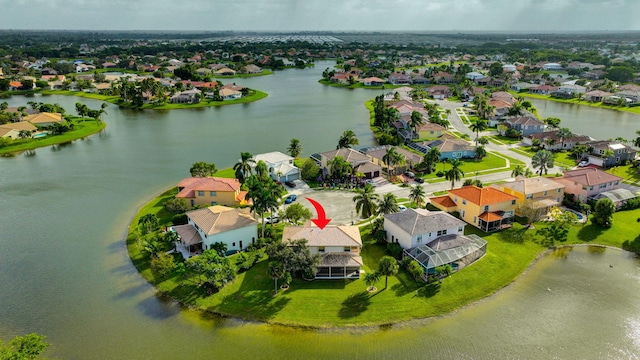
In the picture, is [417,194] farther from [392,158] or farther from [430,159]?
[430,159]

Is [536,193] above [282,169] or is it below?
below

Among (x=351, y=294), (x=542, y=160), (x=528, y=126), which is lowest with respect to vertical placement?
(x=351, y=294)

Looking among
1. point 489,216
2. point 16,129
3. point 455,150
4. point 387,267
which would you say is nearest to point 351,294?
point 387,267

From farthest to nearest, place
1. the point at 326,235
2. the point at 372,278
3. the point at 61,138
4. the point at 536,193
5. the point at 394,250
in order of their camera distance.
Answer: the point at 61,138, the point at 536,193, the point at 394,250, the point at 326,235, the point at 372,278

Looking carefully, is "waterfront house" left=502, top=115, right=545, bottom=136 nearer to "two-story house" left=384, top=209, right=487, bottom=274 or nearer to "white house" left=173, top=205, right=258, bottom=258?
"two-story house" left=384, top=209, right=487, bottom=274

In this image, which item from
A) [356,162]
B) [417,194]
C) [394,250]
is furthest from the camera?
[356,162]

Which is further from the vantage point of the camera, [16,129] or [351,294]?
[16,129]

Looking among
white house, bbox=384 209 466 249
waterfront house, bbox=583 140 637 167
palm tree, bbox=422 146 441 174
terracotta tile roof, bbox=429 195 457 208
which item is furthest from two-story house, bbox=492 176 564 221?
waterfront house, bbox=583 140 637 167
